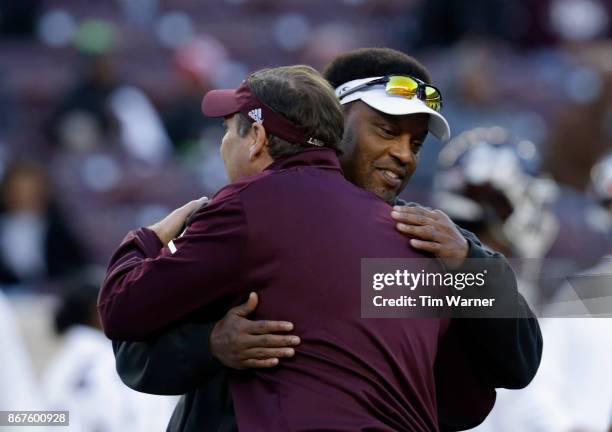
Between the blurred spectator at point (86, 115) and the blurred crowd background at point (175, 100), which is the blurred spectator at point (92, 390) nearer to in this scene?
the blurred crowd background at point (175, 100)

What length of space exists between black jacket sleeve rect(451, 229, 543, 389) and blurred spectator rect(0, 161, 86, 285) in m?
5.80

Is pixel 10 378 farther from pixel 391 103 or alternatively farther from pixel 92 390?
pixel 391 103

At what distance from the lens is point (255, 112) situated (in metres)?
3.33

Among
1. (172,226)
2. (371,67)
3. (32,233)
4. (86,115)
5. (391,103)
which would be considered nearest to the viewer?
(172,226)

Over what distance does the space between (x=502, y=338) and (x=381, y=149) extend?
644mm

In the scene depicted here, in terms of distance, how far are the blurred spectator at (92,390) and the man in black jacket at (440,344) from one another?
2.70 m

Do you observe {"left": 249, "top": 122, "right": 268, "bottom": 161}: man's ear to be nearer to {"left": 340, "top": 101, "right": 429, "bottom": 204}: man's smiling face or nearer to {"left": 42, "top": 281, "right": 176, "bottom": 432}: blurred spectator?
{"left": 340, "top": 101, "right": 429, "bottom": 204}: man's smiling face

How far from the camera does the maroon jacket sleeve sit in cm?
316

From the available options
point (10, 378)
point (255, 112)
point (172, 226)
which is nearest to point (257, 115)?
point (255, 112)

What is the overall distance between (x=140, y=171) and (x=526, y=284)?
200 inches

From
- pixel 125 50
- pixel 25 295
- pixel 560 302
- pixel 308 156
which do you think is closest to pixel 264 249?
pixel 308 156

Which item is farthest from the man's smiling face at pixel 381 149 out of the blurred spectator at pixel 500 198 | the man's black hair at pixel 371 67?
the blurred spectator at pixel 500 198

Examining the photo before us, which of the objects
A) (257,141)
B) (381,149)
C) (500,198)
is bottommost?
(500,198)

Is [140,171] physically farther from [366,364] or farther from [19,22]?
[366,364]
